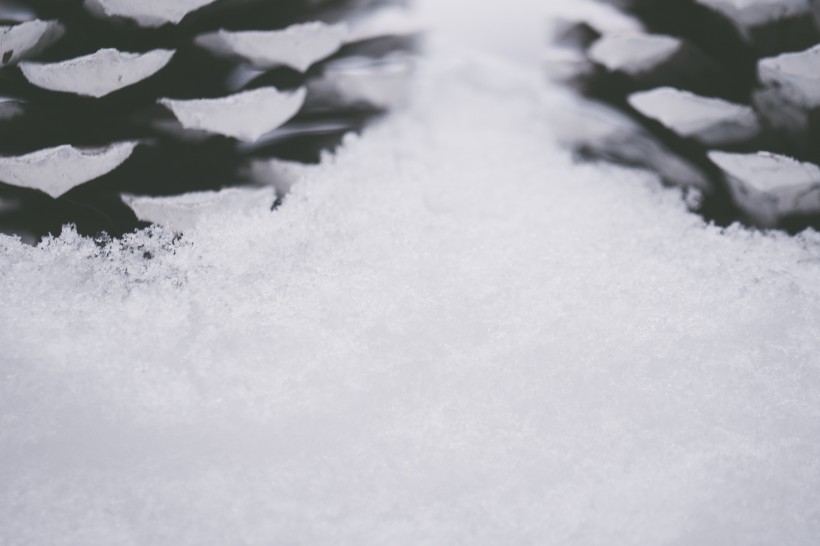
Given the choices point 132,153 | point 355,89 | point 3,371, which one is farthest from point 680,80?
point 3,371

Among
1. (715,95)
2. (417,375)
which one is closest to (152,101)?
(417,375)

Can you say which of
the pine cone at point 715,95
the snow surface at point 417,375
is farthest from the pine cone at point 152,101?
the pine cone at point 715,95

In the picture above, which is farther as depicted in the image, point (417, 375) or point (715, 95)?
point (715, 95)

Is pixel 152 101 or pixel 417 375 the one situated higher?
pixel 152 101

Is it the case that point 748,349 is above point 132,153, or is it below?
below

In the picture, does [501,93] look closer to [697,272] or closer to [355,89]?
[355,89]

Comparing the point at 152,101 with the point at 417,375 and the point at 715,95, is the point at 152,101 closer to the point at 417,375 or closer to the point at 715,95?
the point at 417,375
